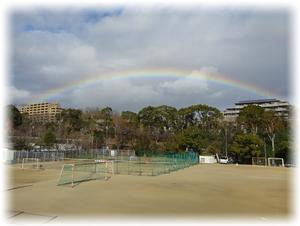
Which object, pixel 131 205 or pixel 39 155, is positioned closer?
pixel 131 205

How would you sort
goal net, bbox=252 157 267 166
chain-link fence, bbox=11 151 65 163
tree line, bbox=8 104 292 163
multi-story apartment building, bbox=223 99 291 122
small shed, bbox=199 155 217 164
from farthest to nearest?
1. multi-story apartment building, bbox=223 99 291 122
2. small shed, bbox=199 155 217 164
3. tree line, bbox=8 104 292 163
4. goal net, bbox=252 157 267 166
5. chain-link fence, bbox=11 151 65 163

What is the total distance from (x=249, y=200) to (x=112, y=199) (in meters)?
4.16

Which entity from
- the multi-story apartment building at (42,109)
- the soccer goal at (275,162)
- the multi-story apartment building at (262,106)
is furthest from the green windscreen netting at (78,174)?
the multi-story apartment building at (42,109)

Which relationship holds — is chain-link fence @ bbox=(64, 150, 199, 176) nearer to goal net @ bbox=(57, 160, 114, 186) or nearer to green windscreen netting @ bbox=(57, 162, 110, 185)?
goal net @ bbox=(57, 160, 114, 186)

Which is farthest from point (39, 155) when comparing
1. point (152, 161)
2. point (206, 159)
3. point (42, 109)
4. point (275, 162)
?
point (42, 109)

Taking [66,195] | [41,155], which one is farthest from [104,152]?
[66,195]

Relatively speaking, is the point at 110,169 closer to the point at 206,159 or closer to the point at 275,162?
the point at 206,159

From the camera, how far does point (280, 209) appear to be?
758cm

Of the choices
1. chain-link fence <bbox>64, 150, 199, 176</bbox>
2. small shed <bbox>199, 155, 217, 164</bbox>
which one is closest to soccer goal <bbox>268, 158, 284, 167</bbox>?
small shed <bbox>199, 155, 217, 164</bbox>

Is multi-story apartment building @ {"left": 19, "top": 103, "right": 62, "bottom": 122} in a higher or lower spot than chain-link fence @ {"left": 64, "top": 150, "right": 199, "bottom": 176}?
higher

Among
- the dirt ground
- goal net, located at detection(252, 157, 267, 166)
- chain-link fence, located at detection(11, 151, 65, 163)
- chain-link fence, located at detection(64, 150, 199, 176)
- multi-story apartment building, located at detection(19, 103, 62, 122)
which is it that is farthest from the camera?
multi-story apartment building, located at detection(19, 103, 62, 122)

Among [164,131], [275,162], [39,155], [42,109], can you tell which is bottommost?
[275,162]

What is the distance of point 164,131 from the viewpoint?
4969 cm

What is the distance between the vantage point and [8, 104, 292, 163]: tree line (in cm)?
3354
